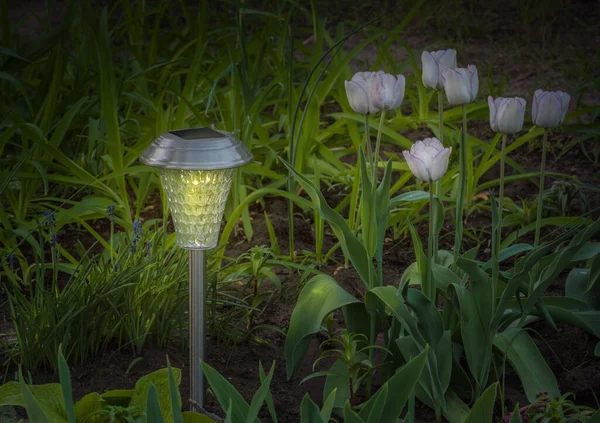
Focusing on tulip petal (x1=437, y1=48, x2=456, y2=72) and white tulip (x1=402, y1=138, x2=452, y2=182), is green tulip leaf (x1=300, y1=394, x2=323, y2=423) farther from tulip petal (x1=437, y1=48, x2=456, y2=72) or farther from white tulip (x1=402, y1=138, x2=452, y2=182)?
tulip petal (x1=437, y1=48, x2=456, y2=72)

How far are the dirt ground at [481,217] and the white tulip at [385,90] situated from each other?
0.68 m

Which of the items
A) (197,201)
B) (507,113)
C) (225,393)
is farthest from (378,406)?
(507,113)

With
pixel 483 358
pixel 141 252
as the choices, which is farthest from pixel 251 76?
pixel 483 358

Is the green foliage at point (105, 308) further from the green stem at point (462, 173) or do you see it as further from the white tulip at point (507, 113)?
the white tulip at point (507, 113)

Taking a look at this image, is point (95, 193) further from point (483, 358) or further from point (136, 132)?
point (483, 358)

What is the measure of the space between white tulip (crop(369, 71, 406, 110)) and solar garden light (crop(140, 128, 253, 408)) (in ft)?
1.02

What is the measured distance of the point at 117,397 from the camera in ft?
5.44

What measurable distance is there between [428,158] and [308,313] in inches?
17.2

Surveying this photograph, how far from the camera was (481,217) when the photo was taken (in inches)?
116

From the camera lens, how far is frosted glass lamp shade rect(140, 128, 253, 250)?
168 centimetres

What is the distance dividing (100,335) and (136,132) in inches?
49.5

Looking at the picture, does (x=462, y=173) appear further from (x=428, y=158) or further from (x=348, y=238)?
(x=348, y=238)

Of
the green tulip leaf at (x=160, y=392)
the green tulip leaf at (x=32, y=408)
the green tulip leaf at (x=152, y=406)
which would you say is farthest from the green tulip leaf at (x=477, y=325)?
the green tulip leaf at (x=32, y=408)

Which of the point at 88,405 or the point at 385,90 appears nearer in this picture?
the point at 88,405
